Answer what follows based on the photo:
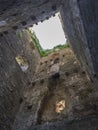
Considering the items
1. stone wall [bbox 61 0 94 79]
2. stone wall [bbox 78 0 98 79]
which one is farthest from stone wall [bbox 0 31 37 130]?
stone wall [bbox 78 0 98 79]

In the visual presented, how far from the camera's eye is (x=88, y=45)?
5.75 metres

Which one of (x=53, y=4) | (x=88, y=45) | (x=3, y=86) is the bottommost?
(x=3, y=86)

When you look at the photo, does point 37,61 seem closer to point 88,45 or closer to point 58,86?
point 58,86

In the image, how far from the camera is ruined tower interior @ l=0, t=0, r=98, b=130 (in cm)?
554

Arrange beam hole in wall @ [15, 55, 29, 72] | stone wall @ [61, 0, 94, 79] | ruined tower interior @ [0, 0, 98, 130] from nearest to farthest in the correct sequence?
stone wall @ [61, 0, 94, 79] → ruined tower interior @ [0, 0, 98, 130] → beam hole in wall @ [15, 55, 29, 72]

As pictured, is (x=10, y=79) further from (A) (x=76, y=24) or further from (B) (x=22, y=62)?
(A) (x=76, y=24)

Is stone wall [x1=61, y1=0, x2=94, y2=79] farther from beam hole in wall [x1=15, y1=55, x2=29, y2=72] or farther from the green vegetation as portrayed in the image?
the green vegetation

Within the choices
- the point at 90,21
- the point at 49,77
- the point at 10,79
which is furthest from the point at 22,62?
the point at 90,21

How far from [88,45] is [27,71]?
23.6ft

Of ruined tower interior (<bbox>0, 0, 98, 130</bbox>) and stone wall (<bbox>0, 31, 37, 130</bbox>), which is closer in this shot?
ruined tower interior (<bbox>0, 0, 98, 130</bbox>)

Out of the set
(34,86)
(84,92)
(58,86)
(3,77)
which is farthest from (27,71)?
(84,92)

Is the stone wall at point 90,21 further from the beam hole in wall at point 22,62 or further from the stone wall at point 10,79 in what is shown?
the beam hole in wall at point 22,62

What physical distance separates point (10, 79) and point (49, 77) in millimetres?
3119

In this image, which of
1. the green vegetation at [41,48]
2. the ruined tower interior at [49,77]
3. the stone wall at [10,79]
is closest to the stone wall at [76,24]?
the ruined tower interior at [49,77]
